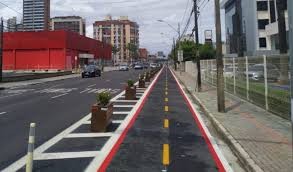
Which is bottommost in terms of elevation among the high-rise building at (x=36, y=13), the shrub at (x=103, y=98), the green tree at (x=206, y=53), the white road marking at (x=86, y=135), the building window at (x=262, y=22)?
the green tree at (x=206, y=53)

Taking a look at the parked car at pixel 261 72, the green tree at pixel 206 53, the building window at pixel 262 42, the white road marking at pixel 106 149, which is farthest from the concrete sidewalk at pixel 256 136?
the building window at pixel 262 42

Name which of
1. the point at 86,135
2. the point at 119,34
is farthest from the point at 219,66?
the point at 119,34

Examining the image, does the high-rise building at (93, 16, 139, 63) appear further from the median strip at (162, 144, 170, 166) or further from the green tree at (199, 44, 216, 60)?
the median strip at (162, 144, 170, 166)

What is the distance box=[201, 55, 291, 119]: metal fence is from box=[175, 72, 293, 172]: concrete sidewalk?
419 mm

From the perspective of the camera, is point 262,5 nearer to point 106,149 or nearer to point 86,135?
point 86,135

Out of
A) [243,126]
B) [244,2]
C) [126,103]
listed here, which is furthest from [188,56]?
[243,126]

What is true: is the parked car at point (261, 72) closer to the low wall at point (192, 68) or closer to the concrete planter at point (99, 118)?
the concrete planter at point (99, 118)

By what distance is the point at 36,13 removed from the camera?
4816 cm

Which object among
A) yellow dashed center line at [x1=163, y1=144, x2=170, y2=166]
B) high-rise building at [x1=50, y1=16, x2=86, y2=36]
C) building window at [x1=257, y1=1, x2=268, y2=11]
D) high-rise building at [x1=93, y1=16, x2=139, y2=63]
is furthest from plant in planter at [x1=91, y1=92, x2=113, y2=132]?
high-rise building at [x1=93, y1=16, x2=139, y2=63]

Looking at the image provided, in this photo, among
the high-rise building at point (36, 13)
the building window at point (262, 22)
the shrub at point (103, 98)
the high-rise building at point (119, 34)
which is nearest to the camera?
the shrub at point (103, 98)

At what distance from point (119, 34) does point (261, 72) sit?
172 metres

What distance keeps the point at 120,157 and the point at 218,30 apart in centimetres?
875

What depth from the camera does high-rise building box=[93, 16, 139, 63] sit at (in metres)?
173

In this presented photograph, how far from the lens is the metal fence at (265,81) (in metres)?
13.2
